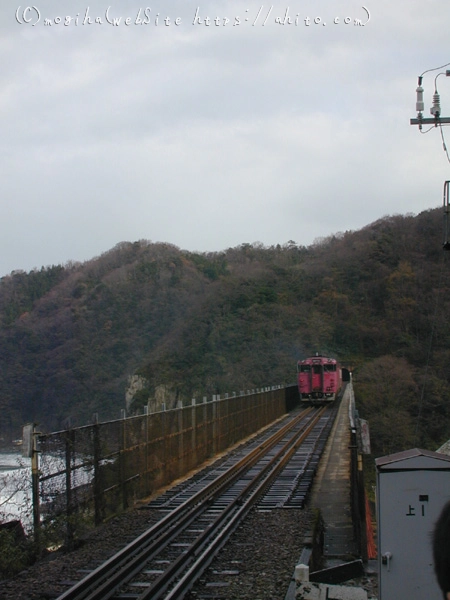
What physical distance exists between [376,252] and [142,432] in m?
79.1

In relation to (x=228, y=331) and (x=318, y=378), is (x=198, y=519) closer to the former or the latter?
(x=318, y=378)

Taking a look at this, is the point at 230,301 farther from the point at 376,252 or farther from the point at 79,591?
the point at 79,591

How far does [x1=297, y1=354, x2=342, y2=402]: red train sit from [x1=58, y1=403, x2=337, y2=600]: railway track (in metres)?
20.6

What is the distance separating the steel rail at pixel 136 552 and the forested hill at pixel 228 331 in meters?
27.0

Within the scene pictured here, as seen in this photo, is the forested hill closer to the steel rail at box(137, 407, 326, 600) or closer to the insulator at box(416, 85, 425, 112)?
the steel rail at box(137, 407, 326, 600)

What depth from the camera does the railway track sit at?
7719mm

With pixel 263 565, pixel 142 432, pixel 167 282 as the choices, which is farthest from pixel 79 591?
pixel 167 282

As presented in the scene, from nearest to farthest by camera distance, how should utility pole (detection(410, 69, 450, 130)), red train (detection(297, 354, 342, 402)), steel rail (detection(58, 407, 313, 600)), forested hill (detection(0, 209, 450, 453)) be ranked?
steel rail (detection(58, 407, 313, 600))
utility pole (detection(410, 69, 450, 130))
red train (detection(297, 354, 342, 402))
forested hill (detection(0, 209, 450, 453))

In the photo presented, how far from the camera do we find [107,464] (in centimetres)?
1220

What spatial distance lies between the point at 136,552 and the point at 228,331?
61035mm

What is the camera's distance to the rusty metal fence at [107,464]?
9.98 meters

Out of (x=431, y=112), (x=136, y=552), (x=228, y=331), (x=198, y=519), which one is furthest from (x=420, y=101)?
(x=228, y=331)

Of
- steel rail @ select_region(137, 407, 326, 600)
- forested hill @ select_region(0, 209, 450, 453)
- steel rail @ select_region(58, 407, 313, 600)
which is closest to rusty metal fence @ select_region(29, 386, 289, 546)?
steel rail @ select_region(58, 407, 313, 600)

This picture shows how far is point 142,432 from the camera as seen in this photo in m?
14.1
